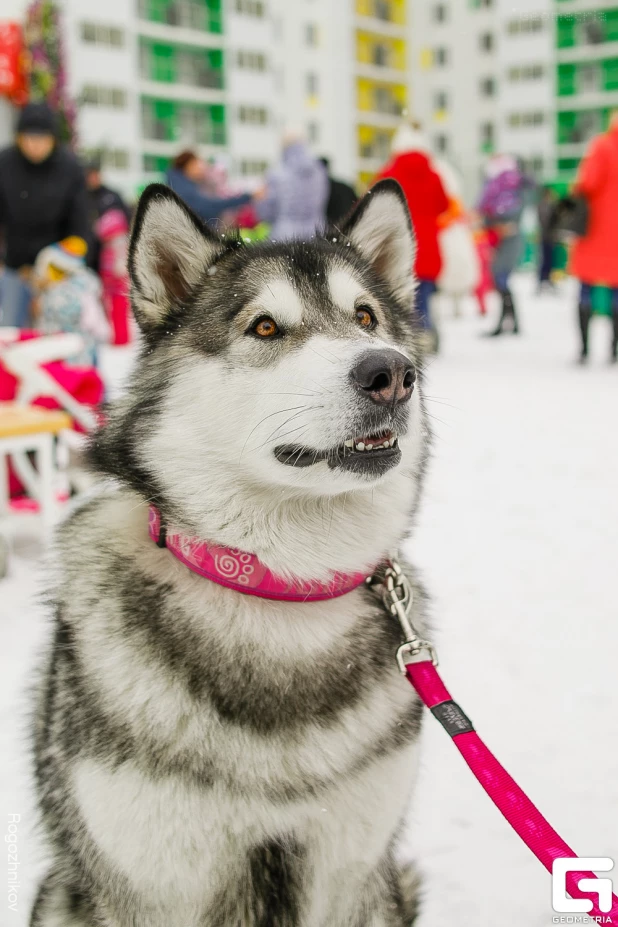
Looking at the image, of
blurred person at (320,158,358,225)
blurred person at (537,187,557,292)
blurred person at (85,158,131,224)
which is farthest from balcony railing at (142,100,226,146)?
blurred person at (320,158,358,225)

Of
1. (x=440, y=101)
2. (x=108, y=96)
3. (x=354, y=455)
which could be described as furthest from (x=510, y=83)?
(x=354, y=455)

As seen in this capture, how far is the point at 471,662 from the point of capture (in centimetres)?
319

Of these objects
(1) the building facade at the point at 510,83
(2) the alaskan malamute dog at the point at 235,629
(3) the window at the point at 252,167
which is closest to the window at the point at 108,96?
(3) the window at the point at 252,167

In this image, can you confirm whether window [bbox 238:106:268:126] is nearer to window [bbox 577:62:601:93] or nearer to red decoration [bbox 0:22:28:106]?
window [bbox 577:62:601:93]

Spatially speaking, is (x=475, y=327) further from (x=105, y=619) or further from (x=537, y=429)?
(x=105, y=619)

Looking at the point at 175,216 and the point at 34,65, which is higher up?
the point at 34,65

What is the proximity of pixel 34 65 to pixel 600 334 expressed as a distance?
9889 mm

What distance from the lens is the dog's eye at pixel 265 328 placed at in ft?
5.70

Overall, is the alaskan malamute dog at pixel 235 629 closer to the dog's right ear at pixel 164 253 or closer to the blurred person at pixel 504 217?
the dog's right ear at pixel 164 253

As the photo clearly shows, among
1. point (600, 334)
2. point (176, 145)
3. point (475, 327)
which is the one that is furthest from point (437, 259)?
point (176, 145)

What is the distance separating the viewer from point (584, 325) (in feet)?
30.6

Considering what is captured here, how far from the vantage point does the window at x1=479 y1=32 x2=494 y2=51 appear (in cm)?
4478

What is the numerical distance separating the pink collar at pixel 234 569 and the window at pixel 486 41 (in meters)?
49.4

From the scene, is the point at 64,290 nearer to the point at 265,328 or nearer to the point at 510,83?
the point at 265,328
